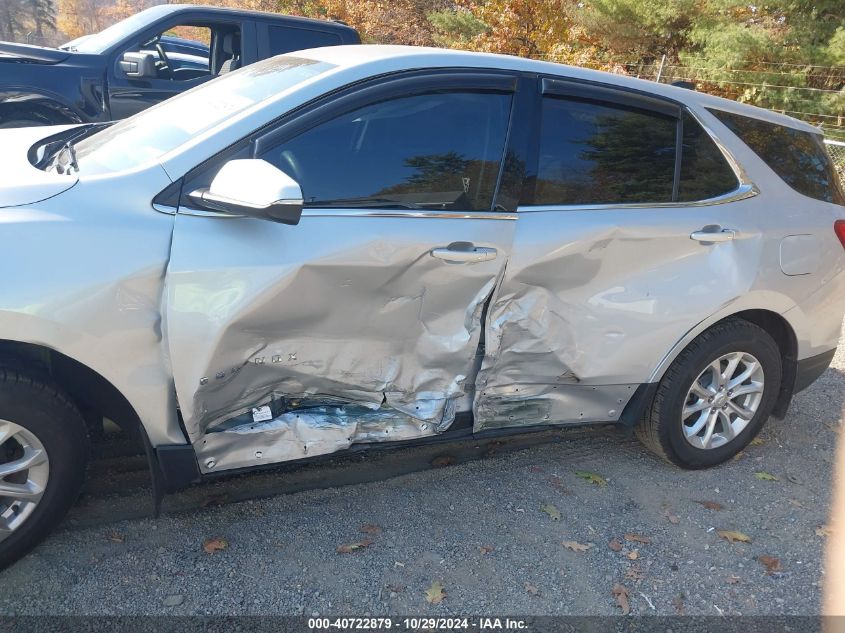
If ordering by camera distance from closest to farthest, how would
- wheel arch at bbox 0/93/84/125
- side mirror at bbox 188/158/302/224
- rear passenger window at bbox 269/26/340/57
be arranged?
side mirror at bbox 188/158/302/224 < wheel arch at bbox 0/93/84/125 < rear passenger window at bbox 269/26/340/57

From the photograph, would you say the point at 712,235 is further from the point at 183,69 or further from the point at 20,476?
the point at 183,69

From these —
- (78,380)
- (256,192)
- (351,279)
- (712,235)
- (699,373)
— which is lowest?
(699,373)

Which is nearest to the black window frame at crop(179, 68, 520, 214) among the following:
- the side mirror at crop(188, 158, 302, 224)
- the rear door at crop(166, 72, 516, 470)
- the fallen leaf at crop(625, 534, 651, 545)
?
the rear door at crop(166, 72, 516, 470)

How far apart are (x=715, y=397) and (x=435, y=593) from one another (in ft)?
5.87

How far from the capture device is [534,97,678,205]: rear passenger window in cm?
287

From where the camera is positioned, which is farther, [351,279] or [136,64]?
[136,64]

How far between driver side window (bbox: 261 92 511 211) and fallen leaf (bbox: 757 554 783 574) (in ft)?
6.30

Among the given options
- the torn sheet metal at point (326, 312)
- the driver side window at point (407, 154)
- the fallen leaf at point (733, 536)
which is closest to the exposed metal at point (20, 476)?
the torn sheet metal at point (326, 312)

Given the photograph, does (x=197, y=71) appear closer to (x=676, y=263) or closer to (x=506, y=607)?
(x=676, y=263)

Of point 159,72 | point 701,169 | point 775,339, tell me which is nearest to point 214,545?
point 701,169

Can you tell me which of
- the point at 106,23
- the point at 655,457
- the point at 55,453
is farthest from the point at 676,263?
the point at 106,23

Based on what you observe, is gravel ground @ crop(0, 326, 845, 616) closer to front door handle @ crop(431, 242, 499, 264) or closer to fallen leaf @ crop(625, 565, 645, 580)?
fallen leaf @ crop(625, 565, 645, 580)

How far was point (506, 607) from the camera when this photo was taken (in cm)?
257

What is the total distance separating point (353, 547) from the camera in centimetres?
278
